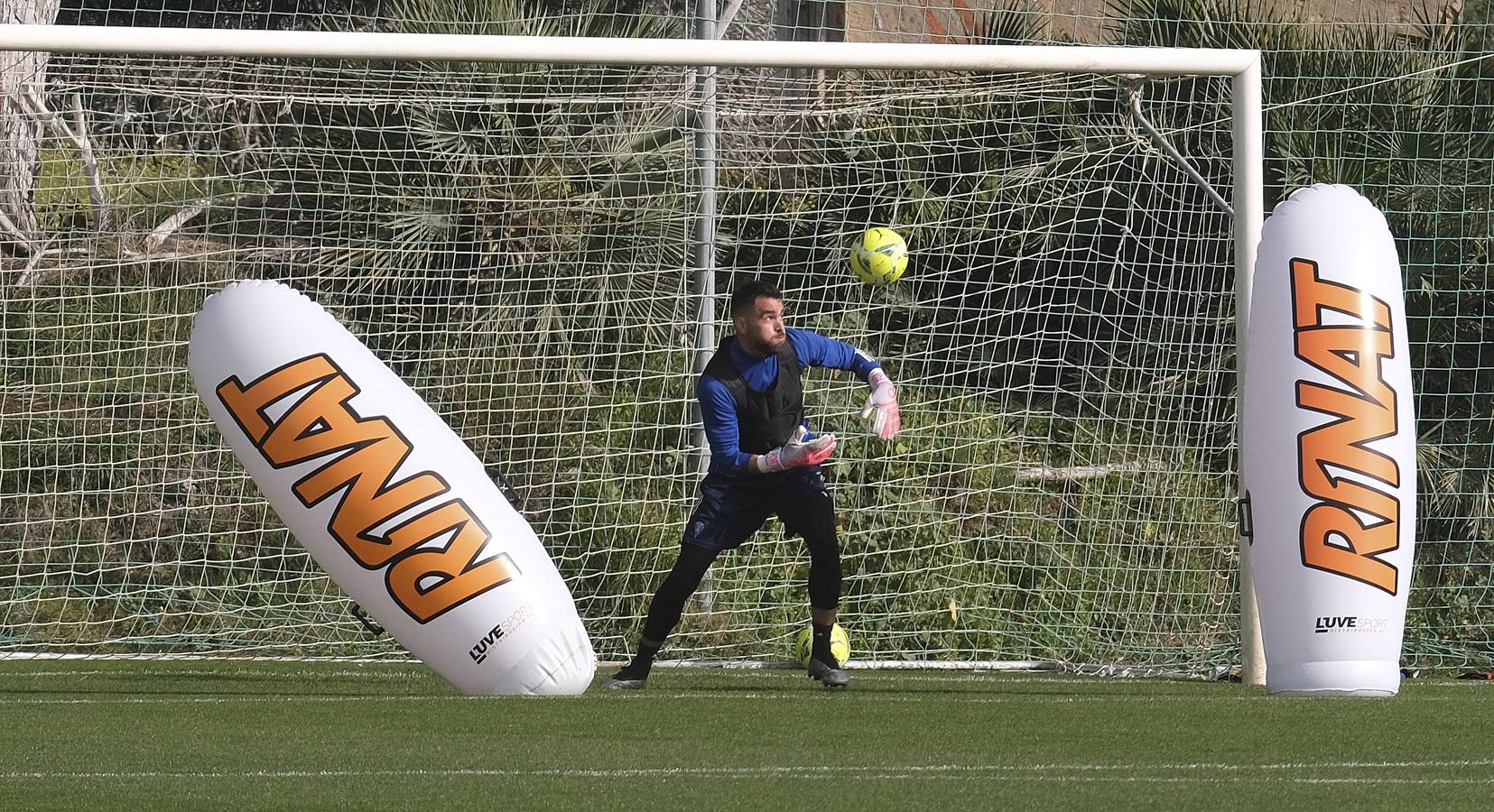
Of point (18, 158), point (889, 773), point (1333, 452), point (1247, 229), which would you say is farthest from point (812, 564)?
point (18, 158)

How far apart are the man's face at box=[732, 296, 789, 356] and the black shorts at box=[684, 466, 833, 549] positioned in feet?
1.65

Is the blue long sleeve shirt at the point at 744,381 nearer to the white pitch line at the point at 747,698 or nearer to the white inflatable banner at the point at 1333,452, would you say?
the white pitch line at the point at 747,698

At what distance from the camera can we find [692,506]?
10.0 m

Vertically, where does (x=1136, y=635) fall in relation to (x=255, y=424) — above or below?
below

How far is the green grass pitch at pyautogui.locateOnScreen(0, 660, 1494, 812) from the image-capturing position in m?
4.90

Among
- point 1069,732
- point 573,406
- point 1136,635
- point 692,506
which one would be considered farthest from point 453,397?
point 1069,732

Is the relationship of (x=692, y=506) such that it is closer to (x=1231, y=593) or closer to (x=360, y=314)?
(x=360, y=314)

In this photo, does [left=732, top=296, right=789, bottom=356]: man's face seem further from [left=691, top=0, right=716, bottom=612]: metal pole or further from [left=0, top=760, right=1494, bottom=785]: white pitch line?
[left=0, top=760, right=1494, bottom=785]: white pitch line

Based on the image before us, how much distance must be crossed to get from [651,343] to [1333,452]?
431 centimetres

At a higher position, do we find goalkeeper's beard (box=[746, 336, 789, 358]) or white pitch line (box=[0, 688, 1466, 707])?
goalkeeper's beard (box=[746, 336, 789, 358])

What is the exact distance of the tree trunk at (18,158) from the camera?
10.2 meters

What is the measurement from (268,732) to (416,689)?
1.56 metres

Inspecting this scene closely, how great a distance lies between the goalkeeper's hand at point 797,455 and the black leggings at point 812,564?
0.34m

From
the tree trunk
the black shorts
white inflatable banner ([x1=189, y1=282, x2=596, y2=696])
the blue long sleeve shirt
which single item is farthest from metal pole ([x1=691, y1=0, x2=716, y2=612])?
the tree trunk
